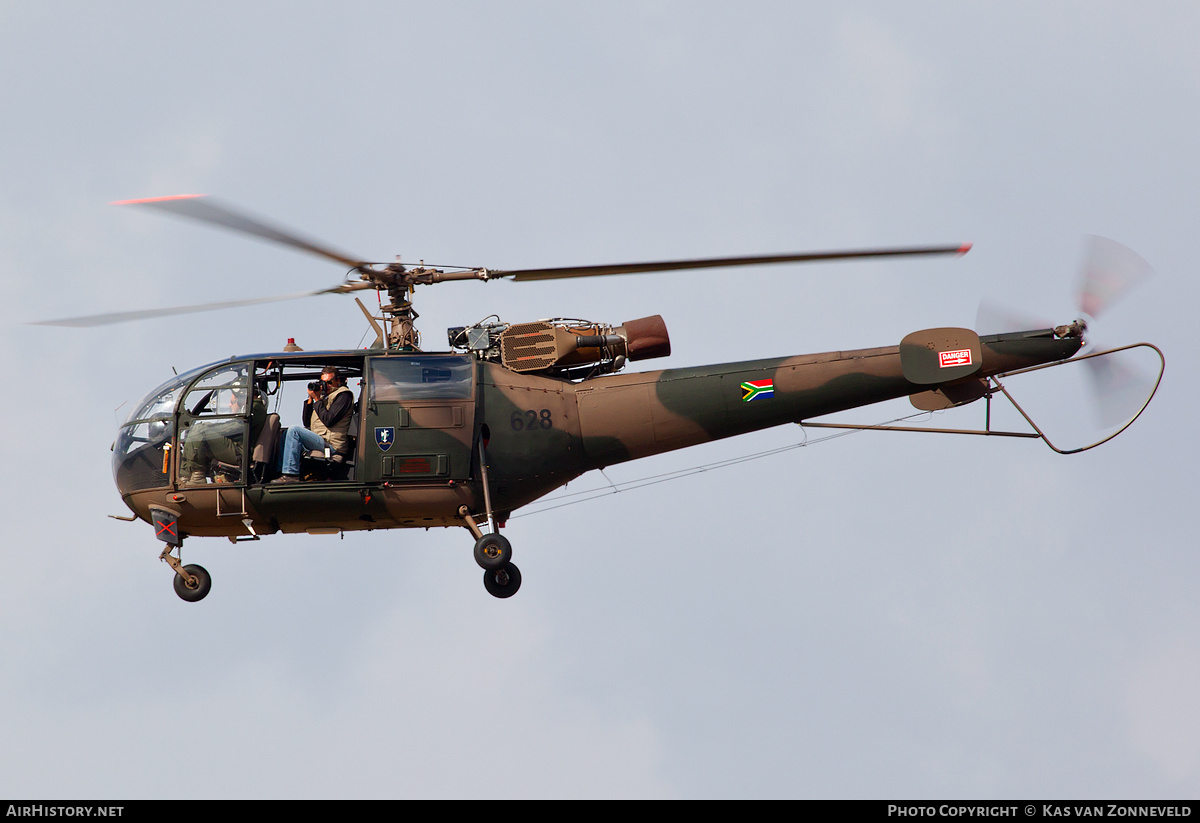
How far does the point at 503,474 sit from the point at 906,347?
20.2 ft

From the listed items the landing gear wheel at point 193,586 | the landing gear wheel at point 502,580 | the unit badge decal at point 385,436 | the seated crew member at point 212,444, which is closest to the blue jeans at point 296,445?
the seated crew member at point 212,444

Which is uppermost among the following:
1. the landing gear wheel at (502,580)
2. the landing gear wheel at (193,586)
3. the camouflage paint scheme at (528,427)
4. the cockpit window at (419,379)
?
the cockpit window at (419,379)

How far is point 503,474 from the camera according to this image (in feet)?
70.3

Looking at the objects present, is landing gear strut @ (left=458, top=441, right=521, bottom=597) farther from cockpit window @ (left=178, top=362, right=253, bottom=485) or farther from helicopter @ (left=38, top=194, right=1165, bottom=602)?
cockpit window @ (left=178, top=362, right=253, bottom=485)

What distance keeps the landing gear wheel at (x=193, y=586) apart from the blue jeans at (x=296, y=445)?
224 centimetres

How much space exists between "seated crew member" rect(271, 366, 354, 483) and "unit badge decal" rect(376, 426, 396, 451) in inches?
24.0

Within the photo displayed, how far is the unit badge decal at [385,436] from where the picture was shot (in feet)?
68.8

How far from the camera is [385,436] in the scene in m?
21.0

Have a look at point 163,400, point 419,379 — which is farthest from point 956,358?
point 163,400

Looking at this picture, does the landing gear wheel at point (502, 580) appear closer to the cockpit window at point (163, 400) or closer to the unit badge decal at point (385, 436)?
the unit badge decal at point (385, 436)

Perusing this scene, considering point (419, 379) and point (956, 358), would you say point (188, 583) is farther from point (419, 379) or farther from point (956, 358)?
point (956, 358)
